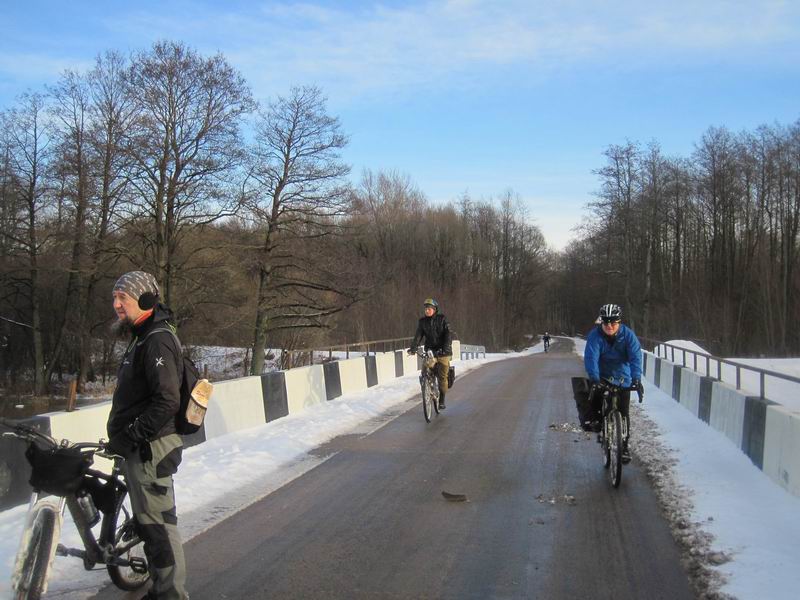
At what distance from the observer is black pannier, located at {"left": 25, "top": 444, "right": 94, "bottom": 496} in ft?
12.0

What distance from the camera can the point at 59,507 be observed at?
3.71m

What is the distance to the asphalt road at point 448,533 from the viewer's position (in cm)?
448

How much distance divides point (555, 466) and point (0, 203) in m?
36.8

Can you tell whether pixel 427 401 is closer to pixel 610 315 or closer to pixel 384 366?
pixel 610 315

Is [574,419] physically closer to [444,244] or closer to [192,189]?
[192,189]

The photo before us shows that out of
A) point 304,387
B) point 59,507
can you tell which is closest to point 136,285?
point 59,507

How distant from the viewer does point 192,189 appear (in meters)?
28.1

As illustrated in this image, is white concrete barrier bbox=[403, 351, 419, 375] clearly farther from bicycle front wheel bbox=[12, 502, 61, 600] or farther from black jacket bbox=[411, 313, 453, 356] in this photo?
bicycle front wheel bbox=[12, 502, 61, 600]

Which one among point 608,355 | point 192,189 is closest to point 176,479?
point 608,355

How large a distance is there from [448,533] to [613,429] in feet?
8.73

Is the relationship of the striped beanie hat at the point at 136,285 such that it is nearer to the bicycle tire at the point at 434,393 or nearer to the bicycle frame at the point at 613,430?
the bicycle frame at the point at 613,430

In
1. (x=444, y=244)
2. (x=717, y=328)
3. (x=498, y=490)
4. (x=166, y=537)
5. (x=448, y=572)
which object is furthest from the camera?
(x=444, y=244)

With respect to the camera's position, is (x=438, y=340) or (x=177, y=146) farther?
(x=177, y=146)

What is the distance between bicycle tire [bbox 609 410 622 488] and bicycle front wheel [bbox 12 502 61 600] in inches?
207
